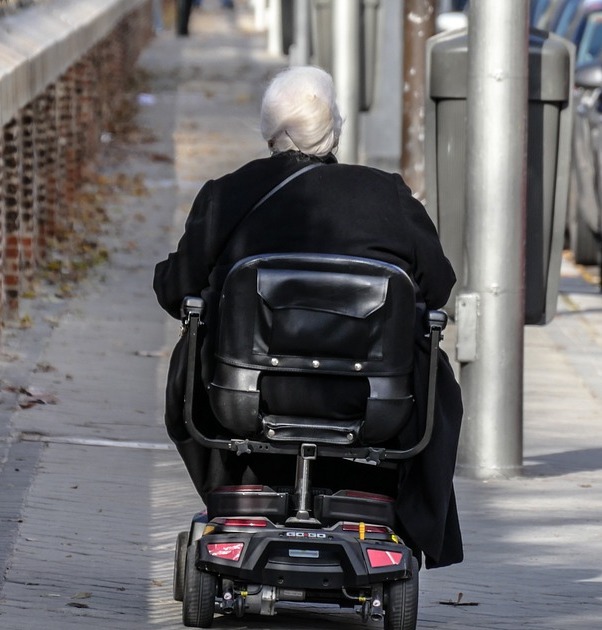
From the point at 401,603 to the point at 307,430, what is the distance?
0.52 m

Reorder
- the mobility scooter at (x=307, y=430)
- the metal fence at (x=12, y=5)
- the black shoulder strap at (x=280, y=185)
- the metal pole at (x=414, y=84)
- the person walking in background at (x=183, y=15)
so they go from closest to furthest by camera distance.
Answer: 1. the mobility scooter at (x=307, y=430)
2. the black shoulder strap at (x=280, y=185)
3. the metal fence at (x=12, y=5)
4. the metal pole at (x=414, y=84)
5. the person walking in background at (x=183, y=15)

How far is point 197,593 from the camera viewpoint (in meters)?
5.20

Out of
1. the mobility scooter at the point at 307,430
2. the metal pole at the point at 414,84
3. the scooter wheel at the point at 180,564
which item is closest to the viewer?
the mobility scooter at the point at 307,430

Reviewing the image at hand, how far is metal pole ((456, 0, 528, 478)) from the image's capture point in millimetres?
7668

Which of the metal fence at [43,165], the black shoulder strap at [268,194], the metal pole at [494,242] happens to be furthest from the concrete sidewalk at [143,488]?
the black shoulder strap at [268,194]

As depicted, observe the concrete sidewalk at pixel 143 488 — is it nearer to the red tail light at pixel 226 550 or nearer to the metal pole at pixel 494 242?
the metal pole at pixel 494 242

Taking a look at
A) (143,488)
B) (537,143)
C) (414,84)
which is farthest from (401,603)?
(414,84)

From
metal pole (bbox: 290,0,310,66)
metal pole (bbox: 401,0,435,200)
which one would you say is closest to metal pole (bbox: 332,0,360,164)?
metal pole (bbox: 401,0,435,200)

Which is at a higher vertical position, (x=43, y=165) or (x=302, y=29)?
(x=43, y=165)

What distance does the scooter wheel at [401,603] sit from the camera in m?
5.12

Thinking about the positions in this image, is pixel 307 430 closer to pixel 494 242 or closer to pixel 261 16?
pixel 494 242

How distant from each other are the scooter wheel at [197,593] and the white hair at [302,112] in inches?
44.8

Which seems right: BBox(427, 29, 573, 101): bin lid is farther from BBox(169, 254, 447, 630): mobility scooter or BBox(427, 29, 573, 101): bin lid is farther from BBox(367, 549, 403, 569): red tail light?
BBox(367, 549, 403, 569): red tail light

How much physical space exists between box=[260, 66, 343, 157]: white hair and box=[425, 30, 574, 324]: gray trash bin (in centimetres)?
276
